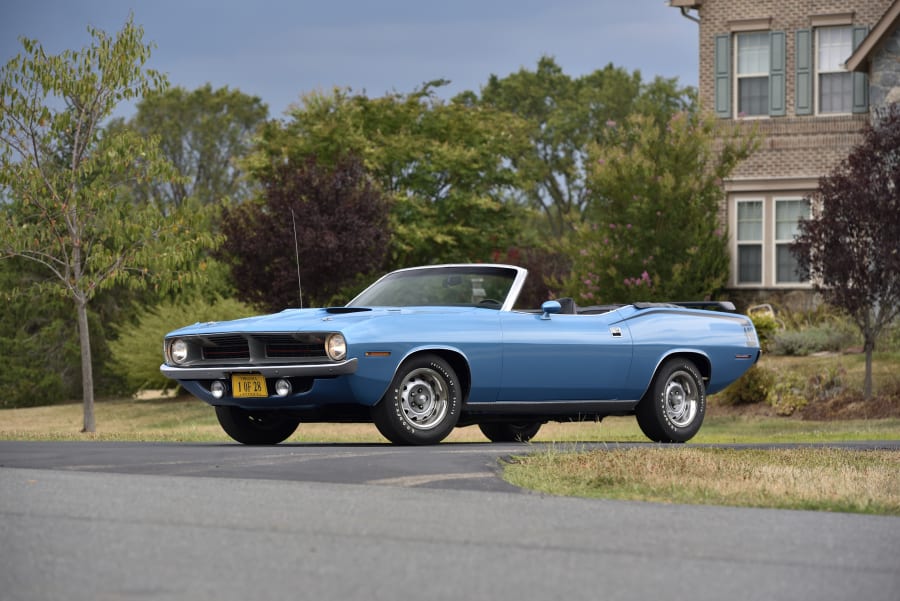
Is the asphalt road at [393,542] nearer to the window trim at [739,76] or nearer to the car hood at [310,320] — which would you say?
the car hood at [310,320]

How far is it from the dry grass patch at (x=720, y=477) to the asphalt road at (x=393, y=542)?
45 cm

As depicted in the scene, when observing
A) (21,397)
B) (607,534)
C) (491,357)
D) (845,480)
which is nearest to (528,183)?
(21,397)

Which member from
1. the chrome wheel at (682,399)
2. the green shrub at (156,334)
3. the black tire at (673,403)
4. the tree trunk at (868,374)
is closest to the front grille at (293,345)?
the black tire at (673,403)

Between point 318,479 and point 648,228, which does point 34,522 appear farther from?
point 648,228

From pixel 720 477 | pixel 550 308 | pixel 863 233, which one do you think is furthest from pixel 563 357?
pixel 863 233

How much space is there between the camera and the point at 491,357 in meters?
12.0

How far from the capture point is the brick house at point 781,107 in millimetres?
29781

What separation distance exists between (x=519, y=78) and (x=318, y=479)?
54046 millimetres

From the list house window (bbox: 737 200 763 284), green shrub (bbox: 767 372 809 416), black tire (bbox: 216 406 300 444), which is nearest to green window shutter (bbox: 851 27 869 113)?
house window (bbox: 737 200 763 284)

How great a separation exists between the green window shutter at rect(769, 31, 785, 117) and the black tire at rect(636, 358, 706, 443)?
1723 cm

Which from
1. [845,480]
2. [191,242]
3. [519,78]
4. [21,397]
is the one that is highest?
[519,78]

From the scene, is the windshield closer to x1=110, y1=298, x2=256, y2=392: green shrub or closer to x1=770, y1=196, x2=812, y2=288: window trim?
x1=770, y1=196, x2=812, y2=288: window trim

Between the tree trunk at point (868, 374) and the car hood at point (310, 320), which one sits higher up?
the car hood at point (310, 320)

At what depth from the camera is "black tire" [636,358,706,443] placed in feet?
44.3
